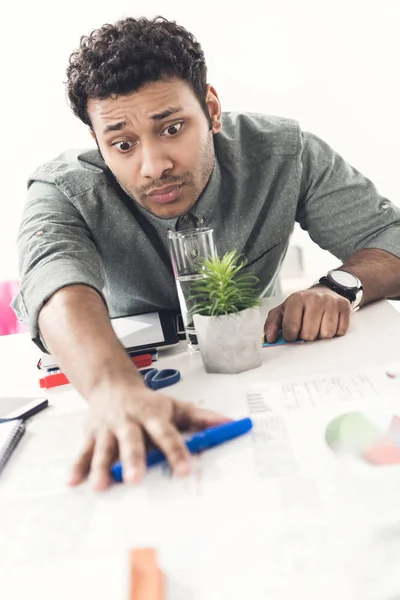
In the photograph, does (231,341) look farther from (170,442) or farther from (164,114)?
(164,114)

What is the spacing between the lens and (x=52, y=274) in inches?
39.2

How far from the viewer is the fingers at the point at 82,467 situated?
0.61m

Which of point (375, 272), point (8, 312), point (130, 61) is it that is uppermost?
point (130, 61)

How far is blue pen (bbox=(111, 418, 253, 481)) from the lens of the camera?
611mm

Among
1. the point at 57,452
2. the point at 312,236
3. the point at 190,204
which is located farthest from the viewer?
the point at 312,236

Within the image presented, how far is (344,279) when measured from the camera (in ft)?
3.68

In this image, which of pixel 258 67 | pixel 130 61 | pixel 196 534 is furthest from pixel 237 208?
pixel 258 67

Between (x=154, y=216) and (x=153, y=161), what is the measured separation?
8.9 inches

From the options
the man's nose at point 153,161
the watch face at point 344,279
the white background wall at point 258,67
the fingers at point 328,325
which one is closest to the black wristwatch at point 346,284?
the watch face at point 344,279

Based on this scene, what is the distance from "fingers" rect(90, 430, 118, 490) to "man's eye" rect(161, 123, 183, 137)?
0.68 meters

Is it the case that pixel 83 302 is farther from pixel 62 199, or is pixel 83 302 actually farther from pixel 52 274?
pixel 62 199

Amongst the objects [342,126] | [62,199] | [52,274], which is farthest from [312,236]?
[342,126]

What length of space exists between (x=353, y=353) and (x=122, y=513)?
48 cm

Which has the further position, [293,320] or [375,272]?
[375,272]
